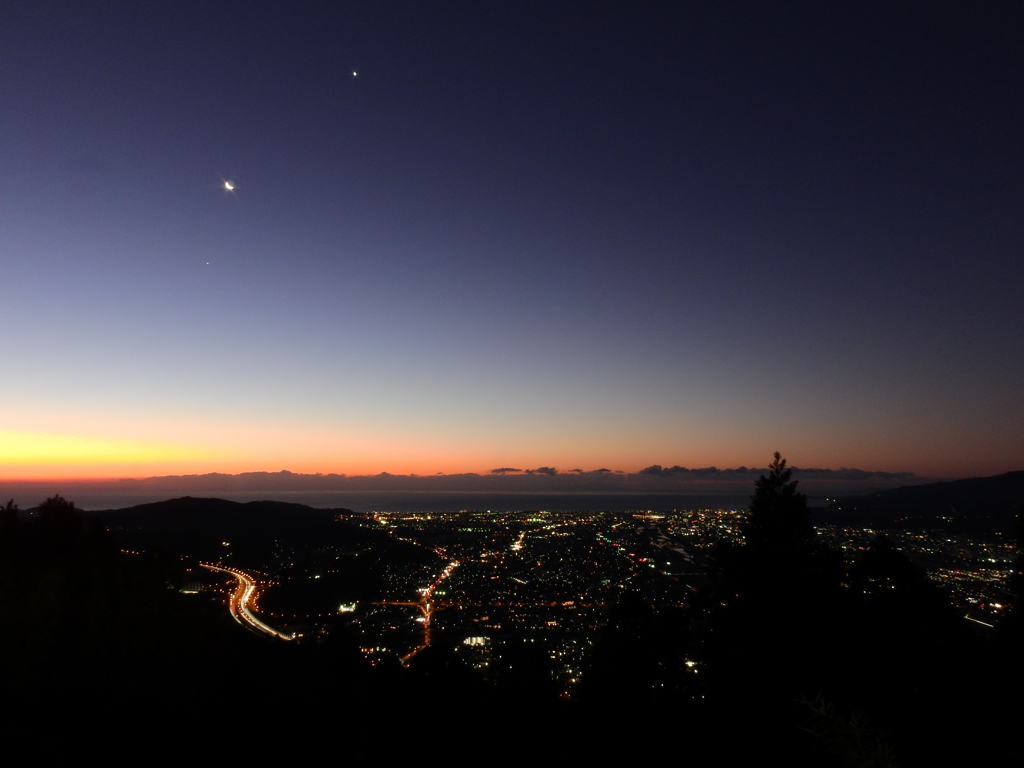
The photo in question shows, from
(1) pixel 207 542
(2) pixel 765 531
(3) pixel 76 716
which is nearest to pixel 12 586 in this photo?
(3) pixel 76 716

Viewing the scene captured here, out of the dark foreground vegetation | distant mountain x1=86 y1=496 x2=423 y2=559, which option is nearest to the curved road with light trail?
distant mountain x1=86 y1=496 x2=423 y2=559

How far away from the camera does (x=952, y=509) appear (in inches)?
3964

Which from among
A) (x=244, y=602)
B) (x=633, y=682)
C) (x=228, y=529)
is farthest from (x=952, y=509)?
(x=228, y=529)

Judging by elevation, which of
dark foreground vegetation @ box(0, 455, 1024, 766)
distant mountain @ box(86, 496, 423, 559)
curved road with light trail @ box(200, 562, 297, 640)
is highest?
dark foreground vegetation @ box(0, 455, 1024, 766)

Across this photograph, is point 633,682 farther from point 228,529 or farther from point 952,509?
point 952,509

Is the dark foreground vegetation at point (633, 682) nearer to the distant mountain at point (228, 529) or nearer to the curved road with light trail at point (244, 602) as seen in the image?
the curved road with light trail at point (244, 602)

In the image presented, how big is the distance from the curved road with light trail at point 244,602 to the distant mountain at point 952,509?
7673 centimetres

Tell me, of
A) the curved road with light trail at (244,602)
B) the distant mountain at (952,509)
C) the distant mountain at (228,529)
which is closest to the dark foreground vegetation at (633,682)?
the curved road with light trail at (244,602)

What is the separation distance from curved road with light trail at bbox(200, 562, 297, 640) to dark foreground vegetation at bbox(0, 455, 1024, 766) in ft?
42.5

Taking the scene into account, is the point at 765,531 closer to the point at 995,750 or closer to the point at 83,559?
the point at 995,750

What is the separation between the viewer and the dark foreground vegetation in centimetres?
1165

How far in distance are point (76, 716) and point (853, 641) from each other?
62.5 ft

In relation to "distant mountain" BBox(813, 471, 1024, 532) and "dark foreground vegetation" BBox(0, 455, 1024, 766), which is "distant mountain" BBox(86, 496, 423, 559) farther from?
"distant mountain" BBox(813, 471, 1024, 532)

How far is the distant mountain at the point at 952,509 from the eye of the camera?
79312 mm
